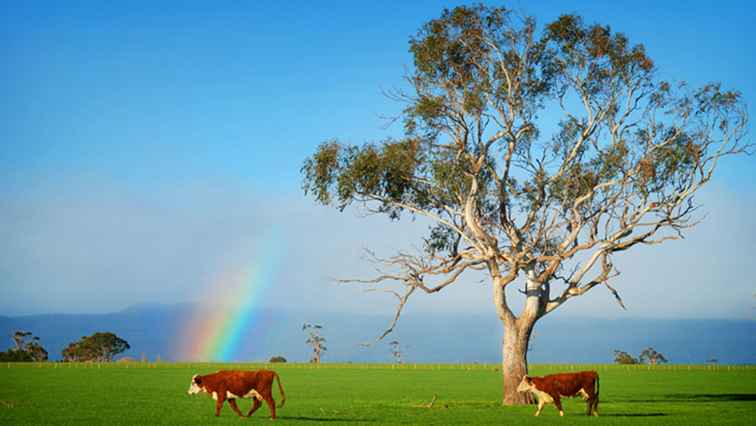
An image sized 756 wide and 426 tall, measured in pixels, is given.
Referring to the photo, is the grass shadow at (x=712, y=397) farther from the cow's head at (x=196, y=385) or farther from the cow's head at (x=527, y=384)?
the cow's head at (x=196, y=385)

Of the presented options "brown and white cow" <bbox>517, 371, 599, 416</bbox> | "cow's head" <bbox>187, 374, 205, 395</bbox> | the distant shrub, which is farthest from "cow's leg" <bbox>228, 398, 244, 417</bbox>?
the distant shrub

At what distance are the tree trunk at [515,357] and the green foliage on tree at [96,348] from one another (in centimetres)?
12093

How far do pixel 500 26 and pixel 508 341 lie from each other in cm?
1320

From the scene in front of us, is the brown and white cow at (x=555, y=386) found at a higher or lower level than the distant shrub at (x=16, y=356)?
lower

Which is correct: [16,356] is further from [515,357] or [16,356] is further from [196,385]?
[196,385]

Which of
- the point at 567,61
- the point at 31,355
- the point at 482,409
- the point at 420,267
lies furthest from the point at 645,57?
the point at 31,355

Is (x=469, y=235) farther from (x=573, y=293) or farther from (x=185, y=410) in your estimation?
(x=185, y=410)

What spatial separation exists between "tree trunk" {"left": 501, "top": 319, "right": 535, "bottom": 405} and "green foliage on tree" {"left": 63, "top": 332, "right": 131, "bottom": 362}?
397 feet

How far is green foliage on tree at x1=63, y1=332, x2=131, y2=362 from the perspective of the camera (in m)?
143

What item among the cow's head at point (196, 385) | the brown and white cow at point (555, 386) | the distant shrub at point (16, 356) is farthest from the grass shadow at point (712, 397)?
the distant shrub at point (16, 356)

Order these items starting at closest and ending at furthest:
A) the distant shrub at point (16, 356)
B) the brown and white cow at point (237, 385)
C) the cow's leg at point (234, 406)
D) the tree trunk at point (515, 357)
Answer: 1. the brown and white cow at point (237, 385)
2. the cow's leg at point (234, 406)
3. the tree trunk at point (515, 357)
4. the distant shrub at point (16, 356)

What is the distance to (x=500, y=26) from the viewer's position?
3709 centimetres

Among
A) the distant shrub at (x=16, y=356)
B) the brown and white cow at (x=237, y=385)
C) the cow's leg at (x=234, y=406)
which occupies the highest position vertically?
the distant shrub at (x=16, y=356)

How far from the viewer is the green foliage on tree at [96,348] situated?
14338 centimetres
